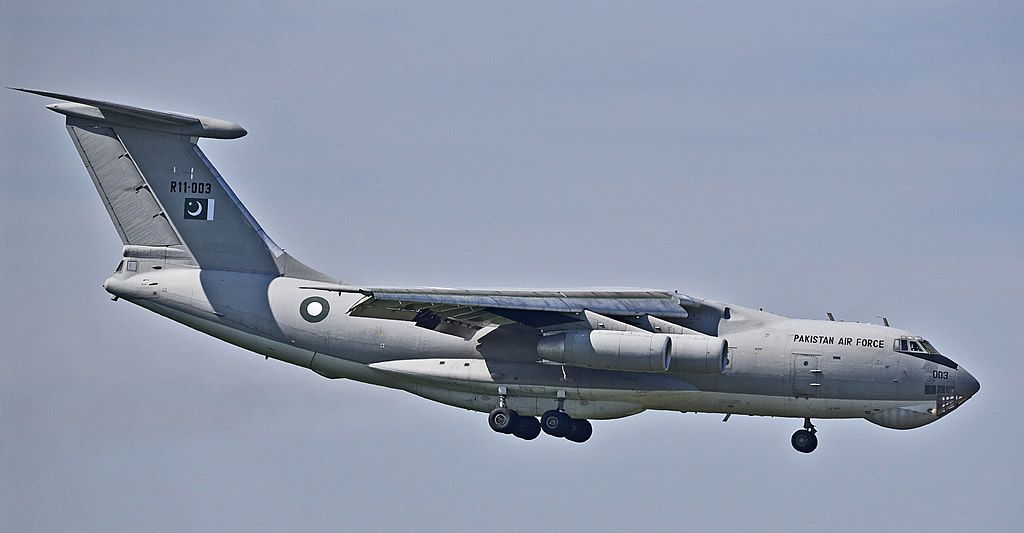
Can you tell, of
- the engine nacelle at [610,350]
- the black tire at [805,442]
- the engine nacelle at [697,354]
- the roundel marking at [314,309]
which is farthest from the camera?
the roundel marking at [314,309]

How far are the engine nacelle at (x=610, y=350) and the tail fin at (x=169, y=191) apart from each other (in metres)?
5.59

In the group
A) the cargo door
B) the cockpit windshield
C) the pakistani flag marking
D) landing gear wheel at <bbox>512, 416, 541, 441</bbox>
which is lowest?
landing gear wheel at <bbox>512, 416, 541, 441</bbox>

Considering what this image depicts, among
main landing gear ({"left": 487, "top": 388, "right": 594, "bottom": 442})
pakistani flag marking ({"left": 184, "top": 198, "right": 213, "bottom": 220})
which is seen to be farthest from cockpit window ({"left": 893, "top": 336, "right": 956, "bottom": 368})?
pakistani flag marking ({"left": 184, "top": 198, "right": 213, "bottom": 220})

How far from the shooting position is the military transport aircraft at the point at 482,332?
2553 cm

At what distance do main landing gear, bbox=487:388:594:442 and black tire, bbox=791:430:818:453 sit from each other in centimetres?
412

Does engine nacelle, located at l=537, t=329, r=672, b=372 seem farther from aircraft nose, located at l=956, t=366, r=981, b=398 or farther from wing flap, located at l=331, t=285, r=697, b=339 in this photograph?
aircraft nose, located at l=956, t=366, r=981, b=398

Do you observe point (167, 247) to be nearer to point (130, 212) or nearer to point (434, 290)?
point (130, 212)

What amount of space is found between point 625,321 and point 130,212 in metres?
10.5

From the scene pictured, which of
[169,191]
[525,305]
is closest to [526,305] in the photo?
[525,305]

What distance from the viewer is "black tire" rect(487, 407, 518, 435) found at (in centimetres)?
2667

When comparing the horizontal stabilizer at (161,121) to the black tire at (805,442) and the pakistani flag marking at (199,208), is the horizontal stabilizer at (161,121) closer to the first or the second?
the pakistani flag marking at (199,208)

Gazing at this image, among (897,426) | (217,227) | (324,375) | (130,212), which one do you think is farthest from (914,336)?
(130,212)

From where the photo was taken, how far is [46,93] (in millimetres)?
26609

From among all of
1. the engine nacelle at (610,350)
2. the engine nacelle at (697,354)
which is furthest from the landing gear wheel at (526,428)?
the engine nacelle at (697,354)
